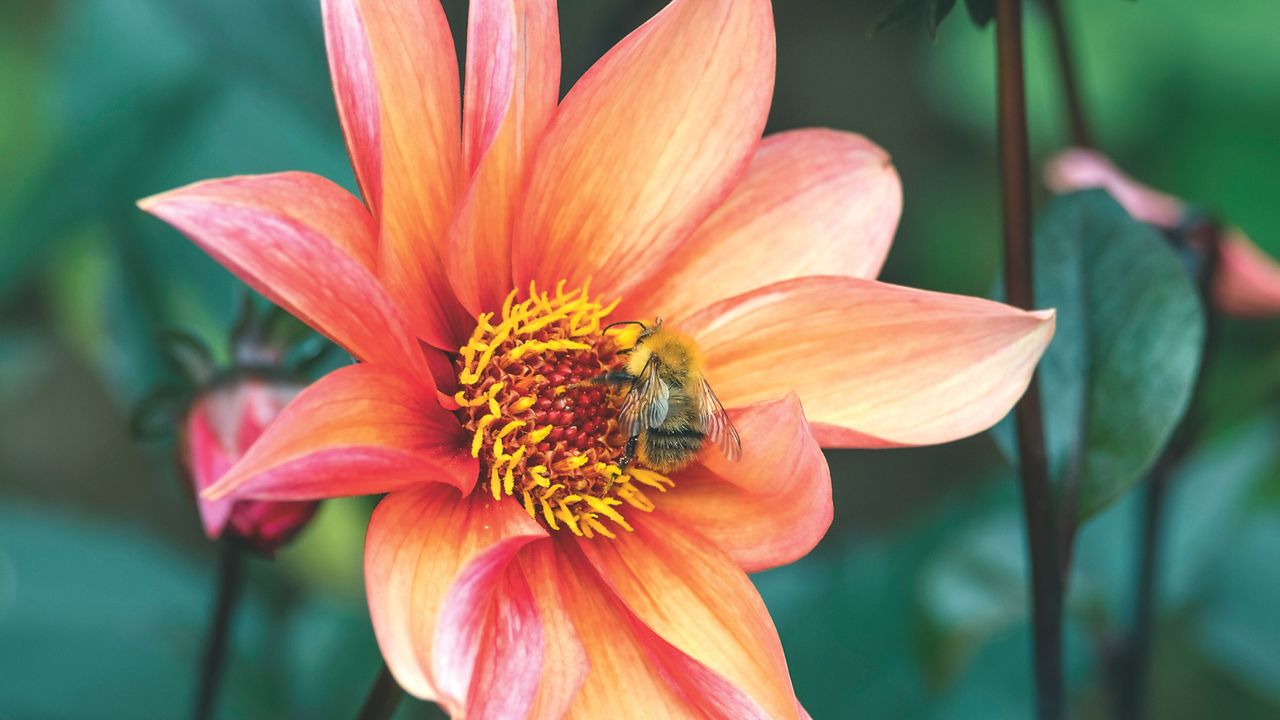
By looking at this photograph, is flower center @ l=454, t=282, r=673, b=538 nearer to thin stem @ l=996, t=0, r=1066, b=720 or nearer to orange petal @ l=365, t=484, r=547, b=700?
orange petal @ l=365, t=484, r=547, b=700

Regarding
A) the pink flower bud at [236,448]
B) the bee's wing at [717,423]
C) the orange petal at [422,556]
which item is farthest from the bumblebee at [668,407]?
the pink flower bud at [236,448]

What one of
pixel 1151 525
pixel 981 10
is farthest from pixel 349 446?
pixel 1151 525

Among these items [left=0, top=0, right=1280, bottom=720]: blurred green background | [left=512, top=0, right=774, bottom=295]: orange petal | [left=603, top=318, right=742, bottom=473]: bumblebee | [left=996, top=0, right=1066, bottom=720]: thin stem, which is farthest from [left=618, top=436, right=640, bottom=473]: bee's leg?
[left=0, top=0, right=1280, bottom=720]: blurred green background

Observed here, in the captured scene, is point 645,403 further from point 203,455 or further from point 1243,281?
point 1243,281

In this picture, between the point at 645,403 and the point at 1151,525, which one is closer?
the point at 645,403

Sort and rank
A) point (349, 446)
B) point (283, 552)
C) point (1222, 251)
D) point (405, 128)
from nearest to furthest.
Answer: point (349, 446), point (405, 128), point (1222, 251), point (283, 552)

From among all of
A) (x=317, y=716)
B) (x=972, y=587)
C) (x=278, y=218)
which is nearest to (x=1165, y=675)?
(x=972, y=587)

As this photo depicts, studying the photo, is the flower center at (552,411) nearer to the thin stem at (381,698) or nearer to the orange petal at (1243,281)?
the thin stem at (381,698)
